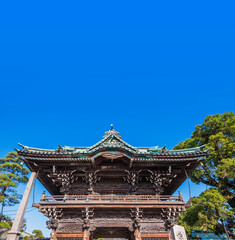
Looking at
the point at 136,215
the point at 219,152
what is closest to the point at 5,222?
the point at 136,215

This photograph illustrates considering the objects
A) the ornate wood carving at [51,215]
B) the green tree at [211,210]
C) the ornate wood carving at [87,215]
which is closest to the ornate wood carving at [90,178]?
the ornate wood carving at [87,215]

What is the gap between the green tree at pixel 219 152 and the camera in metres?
19.7

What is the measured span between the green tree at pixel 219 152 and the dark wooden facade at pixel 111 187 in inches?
447

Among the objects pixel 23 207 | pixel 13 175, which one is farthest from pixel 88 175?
pixel 13 175

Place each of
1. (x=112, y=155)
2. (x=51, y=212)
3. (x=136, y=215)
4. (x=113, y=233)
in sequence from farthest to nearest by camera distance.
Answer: (x=113, y=233)
(x=112, y=155)
(x=136, y=215)
(x=51, y=212)

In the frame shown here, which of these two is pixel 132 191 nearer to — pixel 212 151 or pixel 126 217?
pixel 126 217

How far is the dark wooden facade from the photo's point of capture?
9.78 metres

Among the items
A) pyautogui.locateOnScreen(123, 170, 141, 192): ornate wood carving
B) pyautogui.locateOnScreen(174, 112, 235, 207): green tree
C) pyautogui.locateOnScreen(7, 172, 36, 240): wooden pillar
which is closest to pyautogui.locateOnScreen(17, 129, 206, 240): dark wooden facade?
pyautogui.locateOnScreen(123, 170, 141, 192): ornate wood carving

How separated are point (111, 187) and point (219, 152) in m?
17.9

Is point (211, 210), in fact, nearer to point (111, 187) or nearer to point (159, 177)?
point (159, 177)

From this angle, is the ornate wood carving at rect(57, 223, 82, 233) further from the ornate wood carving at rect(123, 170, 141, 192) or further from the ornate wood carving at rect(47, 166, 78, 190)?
the ornate wood carving at rect(123, 170, 141, 192)

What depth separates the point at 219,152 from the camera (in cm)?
2175

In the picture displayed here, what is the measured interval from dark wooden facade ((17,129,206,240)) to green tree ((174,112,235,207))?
Answer: 1137cm

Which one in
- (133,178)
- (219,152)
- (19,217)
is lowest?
(19,217)
